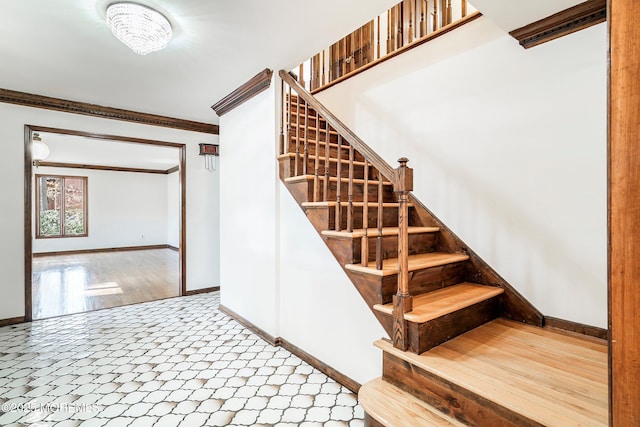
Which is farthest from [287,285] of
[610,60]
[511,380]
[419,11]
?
[419,11]

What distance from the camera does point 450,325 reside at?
5.52 ft

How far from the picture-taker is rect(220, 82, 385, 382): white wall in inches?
82.7

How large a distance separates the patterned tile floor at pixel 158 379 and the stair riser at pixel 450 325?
656mm

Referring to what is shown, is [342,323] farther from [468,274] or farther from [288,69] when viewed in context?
[288,69]

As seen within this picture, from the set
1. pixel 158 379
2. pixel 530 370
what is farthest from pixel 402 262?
pixel 158 379

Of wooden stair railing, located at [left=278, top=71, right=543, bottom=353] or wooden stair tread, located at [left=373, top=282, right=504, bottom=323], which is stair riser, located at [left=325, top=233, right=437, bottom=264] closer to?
wooden stair railing, located at [left=278, top=71, right=543, bottom=353]

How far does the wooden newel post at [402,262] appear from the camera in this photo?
1547mm

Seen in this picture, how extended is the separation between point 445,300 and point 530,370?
0.51 meters

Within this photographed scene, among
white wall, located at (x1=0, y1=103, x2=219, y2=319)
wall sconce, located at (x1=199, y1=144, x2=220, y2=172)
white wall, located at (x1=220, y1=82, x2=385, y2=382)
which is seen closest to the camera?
white wall, located at (x1=220, y1=82, x2=385, y2=382)

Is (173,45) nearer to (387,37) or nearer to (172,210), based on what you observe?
(387,37)

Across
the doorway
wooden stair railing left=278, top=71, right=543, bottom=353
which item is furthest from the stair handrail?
the doorway

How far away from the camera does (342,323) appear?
7.05 feet

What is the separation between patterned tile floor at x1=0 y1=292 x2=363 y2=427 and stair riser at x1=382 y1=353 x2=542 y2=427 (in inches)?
18.9

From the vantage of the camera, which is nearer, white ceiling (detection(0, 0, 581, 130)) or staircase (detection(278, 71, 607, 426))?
staircase (detection(278, 71, 607, 426))
